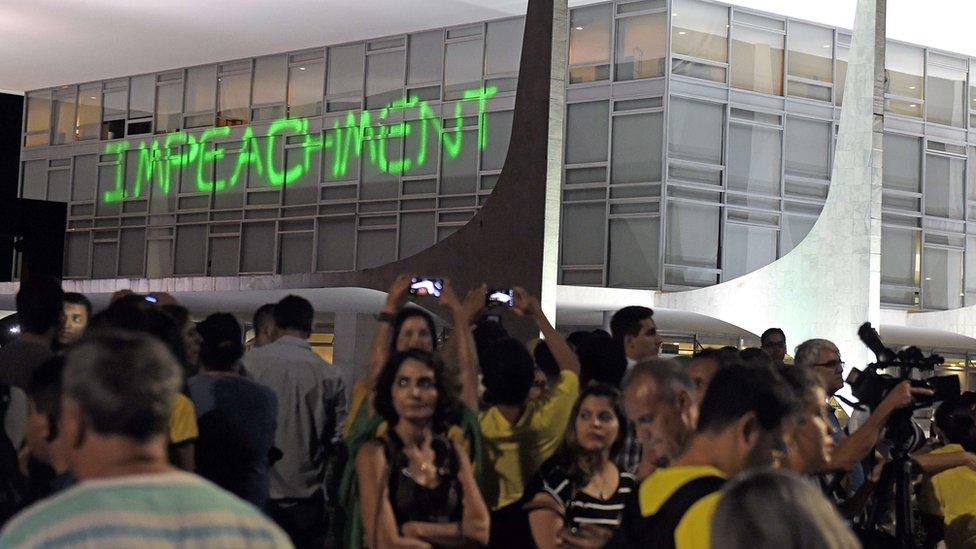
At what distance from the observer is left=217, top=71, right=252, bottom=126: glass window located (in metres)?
30.6

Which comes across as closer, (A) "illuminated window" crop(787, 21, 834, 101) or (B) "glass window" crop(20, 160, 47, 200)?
(A) "illuminated window" crop(787, 21, 834, 101)

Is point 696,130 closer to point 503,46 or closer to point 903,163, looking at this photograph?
point 503,46

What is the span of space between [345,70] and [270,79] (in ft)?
7.06

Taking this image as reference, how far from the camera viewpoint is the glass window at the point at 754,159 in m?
25.4

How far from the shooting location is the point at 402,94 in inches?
1109

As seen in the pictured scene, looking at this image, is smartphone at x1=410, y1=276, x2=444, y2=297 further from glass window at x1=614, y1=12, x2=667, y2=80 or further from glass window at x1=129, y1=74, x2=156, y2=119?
glass window at x1=129, y1=74, x2=156, y2=119

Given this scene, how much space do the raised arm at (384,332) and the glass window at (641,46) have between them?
61.1 ft

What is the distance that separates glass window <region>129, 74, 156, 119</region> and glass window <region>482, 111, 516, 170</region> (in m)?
9.50

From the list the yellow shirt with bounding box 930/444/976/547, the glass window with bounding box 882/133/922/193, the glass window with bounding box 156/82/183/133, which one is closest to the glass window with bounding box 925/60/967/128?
the glass window with bounding box 882/133/922/193

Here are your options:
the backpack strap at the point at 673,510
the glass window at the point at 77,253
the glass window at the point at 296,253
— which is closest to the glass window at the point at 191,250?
the glass window at the point at 296,253

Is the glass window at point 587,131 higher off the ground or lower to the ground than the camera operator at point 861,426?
higher

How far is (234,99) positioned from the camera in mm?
30766

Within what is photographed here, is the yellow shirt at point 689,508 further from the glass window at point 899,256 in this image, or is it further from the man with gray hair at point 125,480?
the glass window at point 899,256

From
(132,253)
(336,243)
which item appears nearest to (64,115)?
(132,253)
